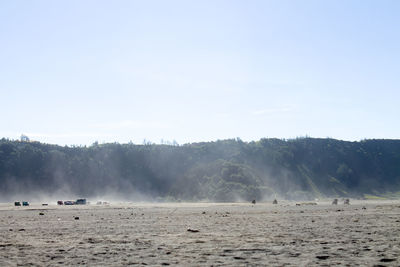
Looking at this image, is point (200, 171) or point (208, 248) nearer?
point (208, 248)

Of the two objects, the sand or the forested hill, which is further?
the forested hill

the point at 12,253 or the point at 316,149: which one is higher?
the point at 316,149

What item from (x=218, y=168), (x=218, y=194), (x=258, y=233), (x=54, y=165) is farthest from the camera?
(x=54, y=165)

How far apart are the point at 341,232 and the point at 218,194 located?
238 ft

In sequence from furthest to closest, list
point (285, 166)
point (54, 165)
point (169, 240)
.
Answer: point (285, 166) → point (54, 165) → point (169, 240)

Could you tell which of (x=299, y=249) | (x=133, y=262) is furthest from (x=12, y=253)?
(x=299, y=249)

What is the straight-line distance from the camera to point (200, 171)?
106 m

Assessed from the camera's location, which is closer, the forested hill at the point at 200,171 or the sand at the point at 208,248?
the sand at the point at 208,248

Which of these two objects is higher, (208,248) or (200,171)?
(200,171)

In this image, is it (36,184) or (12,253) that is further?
(36,184)

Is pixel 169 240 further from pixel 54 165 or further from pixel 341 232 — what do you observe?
pixel 54 165

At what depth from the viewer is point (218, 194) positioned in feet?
291

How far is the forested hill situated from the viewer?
100 meters

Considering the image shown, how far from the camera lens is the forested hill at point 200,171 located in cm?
10025
